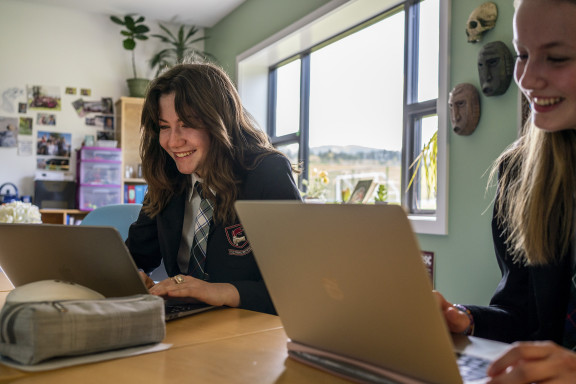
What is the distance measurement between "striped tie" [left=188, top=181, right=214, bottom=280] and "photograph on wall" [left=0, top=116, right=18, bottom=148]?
4.29 metres

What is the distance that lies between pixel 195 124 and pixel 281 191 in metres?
0.32

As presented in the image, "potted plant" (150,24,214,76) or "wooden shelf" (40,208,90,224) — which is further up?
"potted plant" (150,24,214,76)

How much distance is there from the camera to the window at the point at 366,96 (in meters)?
3.26

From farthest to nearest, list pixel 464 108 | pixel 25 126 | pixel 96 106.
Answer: pixel 96 106 < pixel 25 126 < pixel 464 108

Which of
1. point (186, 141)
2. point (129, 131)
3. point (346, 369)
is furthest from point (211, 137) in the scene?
point (129, 131)

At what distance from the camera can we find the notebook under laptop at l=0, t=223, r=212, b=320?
0.94m

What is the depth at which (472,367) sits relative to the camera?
69 cm

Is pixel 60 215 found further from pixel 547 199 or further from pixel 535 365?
pixel 535 365

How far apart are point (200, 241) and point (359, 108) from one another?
2.72 metres

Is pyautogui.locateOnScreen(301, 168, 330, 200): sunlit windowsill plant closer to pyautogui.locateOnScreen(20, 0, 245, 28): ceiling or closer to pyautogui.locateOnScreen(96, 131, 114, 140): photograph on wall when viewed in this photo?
pyautogui.locateOnScreen(20, 0, 245, 28): ceiling

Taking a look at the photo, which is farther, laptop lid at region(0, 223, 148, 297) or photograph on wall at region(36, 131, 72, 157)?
photograph on wall at region(36, 131, 72, 157)

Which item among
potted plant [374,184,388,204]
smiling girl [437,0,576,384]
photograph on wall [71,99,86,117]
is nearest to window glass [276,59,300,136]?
potted plant [374,184,388,204]

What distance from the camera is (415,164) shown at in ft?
11.0

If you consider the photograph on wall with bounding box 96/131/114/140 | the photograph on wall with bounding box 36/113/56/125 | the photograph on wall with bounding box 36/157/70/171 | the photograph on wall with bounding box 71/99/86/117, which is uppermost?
the photograph on wall with bounding box 71/99/86/117
